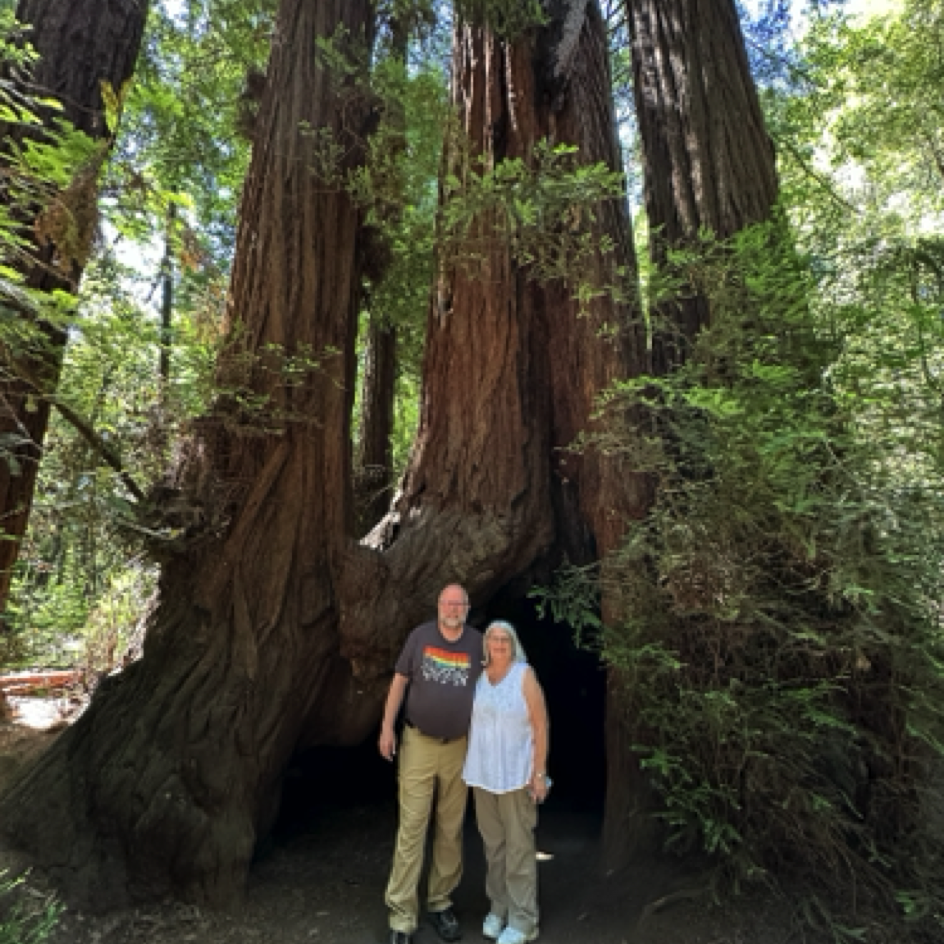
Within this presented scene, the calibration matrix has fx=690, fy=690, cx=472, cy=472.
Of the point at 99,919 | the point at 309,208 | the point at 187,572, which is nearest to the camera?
the point at 99,919

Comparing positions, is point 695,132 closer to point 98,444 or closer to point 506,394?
point 506,394

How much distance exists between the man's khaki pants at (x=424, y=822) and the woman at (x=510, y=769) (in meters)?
0.19

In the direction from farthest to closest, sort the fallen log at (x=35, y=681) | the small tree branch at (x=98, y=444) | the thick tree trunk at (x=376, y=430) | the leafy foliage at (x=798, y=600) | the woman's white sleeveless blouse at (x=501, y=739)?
the thick tree trunk at (x=376, y=430) → the fallen log at (x=35, y=681) → the small tree branch at (x=98, y=444) → the woman's white sleeveless blouse at (x=501, y=739) → the leafy foliage at (x=798, y=600)

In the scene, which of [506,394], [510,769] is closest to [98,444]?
[506,394]

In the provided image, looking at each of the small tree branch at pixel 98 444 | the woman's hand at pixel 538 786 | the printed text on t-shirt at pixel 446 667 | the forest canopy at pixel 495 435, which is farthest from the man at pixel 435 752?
the small tree branch at pixel 98 444

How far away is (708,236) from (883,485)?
163cm

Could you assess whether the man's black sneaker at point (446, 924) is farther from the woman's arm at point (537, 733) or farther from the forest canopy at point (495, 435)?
the forest canopy at point (495, 435)

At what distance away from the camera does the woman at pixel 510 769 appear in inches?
137

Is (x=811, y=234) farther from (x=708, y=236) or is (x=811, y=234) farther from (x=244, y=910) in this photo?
(x=244, y=910)

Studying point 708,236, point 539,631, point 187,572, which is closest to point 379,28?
point 708,236

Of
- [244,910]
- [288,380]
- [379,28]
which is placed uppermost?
[379,28]

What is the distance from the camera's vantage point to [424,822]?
3.65m

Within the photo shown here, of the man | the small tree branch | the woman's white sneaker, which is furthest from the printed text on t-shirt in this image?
the small tree branch

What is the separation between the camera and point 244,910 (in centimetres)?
389
